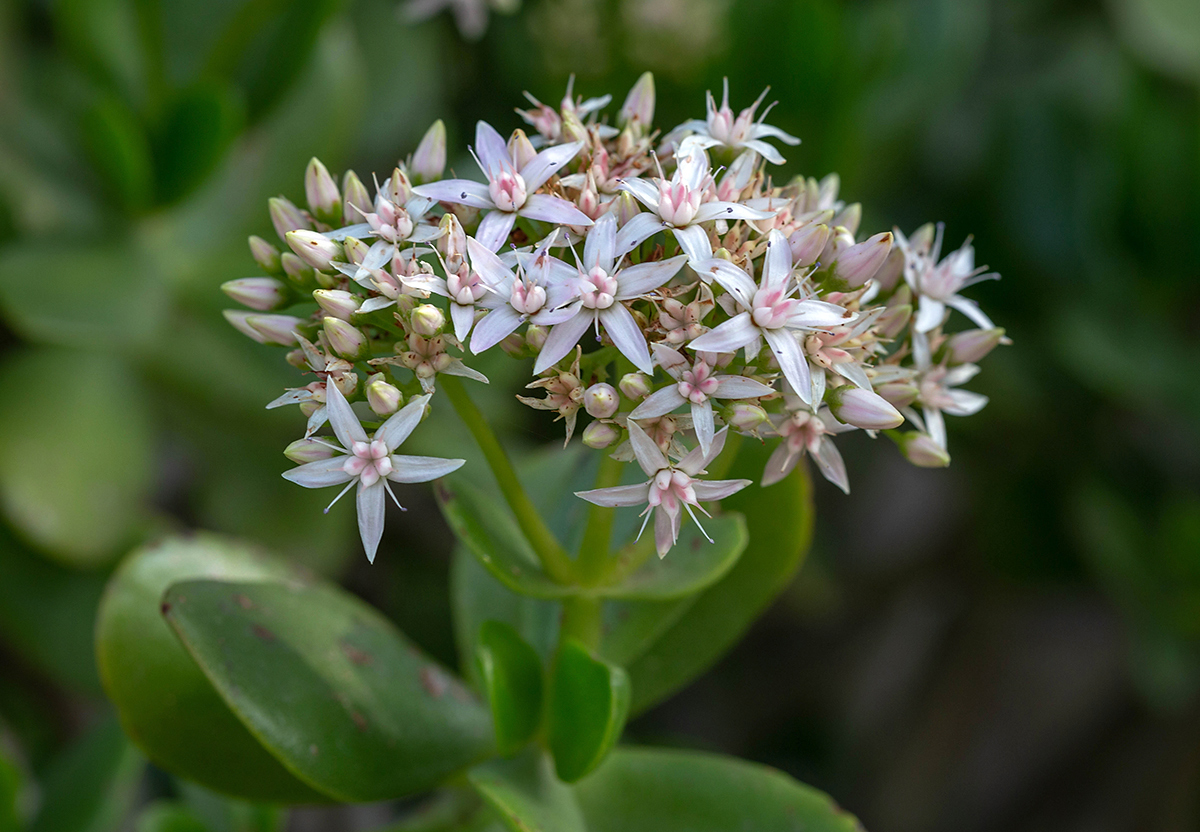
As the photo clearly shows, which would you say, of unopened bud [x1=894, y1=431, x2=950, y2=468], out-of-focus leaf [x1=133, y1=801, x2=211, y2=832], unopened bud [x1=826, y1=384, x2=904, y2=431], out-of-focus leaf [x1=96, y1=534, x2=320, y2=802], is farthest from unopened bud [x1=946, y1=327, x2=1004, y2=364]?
out-of-focus leaf [x1=133, y1=801, x2=211, y2=832]

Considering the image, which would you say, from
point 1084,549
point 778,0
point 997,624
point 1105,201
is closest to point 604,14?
point 778,0

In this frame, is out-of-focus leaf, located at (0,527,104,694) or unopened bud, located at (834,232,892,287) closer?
unopened bud, located at (834,232,892,287)

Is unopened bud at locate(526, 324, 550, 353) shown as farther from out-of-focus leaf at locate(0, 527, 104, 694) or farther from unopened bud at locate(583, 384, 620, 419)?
out-of-focus leaf at locate(0, 527, 104, 694)

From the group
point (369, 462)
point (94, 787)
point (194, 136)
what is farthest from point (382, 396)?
point (194, 136)

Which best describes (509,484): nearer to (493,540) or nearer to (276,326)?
(493,540)

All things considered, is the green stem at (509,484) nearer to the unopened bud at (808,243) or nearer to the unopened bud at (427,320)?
the unopened bud at (427,320)

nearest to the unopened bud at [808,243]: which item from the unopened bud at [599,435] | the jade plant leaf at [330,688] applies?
the unopened bud at [599,435]

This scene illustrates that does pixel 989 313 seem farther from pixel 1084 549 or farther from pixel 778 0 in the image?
pixel 778 0
